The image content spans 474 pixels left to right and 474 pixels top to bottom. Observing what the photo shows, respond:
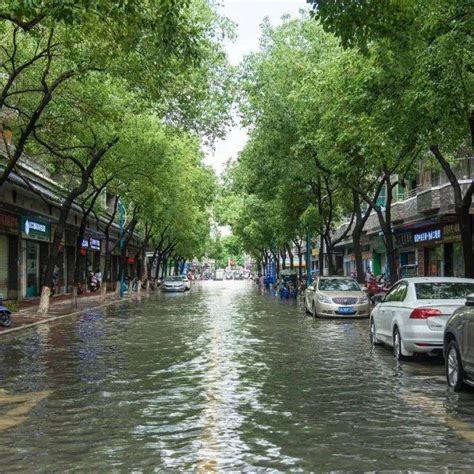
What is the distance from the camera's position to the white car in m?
11.2

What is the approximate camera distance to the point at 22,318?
22.1 meters

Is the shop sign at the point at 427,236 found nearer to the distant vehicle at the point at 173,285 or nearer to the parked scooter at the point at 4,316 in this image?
the parked scooter at the point at 4,316

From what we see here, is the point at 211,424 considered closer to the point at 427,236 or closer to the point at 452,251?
the point at 452,251

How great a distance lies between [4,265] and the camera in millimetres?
31250

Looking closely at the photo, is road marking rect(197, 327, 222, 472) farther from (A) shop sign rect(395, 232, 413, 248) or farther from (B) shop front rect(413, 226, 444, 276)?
(A) shop sign rect(395, 232, 413, 248)

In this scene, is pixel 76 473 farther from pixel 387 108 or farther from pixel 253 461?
pixel 387 108

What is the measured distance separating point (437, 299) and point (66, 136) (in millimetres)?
16655

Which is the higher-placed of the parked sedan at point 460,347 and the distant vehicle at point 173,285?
the distant vehicle at point 173,285

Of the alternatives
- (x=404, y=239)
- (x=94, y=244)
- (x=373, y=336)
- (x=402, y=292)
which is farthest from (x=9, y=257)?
(x=402, y=292)

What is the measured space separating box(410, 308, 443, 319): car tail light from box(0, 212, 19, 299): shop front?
2304 centimetres

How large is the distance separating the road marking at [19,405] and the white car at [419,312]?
241 inches

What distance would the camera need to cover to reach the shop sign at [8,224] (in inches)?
1165

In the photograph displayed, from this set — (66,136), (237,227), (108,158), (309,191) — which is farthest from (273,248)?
(66,136)

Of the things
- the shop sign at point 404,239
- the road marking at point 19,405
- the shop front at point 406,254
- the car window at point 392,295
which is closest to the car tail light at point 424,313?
the car window at point 392,295
